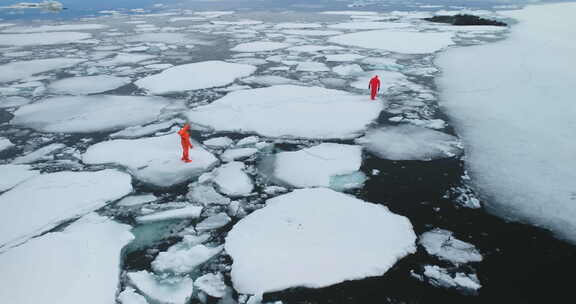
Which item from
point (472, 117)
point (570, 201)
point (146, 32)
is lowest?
point (570, 201)

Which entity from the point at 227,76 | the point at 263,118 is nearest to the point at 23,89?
the point at 227,76

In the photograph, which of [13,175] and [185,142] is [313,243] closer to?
[185,142]

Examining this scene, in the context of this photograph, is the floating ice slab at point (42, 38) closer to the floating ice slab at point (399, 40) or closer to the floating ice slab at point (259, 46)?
the floating ice slab at point (259, 46)

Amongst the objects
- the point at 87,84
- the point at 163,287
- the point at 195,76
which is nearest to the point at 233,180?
the point at 163,287

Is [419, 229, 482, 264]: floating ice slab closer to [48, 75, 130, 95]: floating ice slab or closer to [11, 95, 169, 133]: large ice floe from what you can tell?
[11, 95, 169, 133]: large ice floe

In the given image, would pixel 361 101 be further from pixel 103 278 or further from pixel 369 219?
pixel 103 278

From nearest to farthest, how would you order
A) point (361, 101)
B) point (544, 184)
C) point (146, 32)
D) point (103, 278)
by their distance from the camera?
point (103, 278) → point (544, 184) → point (361, 101) → point (146, 32)

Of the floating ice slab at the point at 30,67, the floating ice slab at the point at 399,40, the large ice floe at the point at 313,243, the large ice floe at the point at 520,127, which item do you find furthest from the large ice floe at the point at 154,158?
the floating ice slab at the point at 399,40

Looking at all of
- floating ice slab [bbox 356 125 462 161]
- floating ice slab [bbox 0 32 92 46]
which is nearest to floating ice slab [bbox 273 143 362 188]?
floating ice slab [bbox 356 125 462 161]
